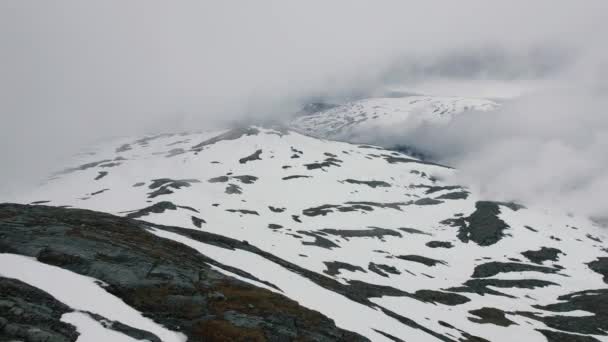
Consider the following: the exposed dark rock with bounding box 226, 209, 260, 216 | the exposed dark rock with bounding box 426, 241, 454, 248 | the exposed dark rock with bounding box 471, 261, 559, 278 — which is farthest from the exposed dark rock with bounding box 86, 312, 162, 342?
the exposed dark rock with bounding box 426, 241, 454, 248

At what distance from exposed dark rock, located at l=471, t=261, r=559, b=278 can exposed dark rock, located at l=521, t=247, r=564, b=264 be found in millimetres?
12190

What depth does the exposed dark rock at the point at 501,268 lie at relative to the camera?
14912 cm

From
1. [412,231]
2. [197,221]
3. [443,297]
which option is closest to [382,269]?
[443,297]

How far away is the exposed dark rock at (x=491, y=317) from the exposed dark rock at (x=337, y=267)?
2843 cm

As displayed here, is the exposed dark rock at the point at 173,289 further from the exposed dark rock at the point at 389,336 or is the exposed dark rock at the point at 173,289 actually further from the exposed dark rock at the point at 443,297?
the exposed dark rock at the point at 443,297

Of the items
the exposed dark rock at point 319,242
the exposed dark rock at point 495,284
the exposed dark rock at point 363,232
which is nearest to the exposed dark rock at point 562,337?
the exposed dark rock at point 495,284

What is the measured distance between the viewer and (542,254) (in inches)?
6954

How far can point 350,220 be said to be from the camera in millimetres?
181125

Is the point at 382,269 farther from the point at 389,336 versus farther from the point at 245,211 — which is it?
the point at 389,336

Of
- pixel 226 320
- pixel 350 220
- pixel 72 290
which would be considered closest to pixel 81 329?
pixel 72 290

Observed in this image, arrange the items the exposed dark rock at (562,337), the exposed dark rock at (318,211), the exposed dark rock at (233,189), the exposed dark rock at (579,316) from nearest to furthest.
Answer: the exposed dark rock at (562,337) → the exposed dark rock at (579,316) → the exposed dark rock at (318,211) → the exposed dark rock at (233,189)

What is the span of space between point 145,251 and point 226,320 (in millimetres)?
13005

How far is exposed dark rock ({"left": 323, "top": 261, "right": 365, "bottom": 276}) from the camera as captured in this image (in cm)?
10199

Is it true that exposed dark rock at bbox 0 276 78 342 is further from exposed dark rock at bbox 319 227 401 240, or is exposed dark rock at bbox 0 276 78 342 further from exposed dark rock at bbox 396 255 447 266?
exposed dark rock at bbox 319 227 401 240
